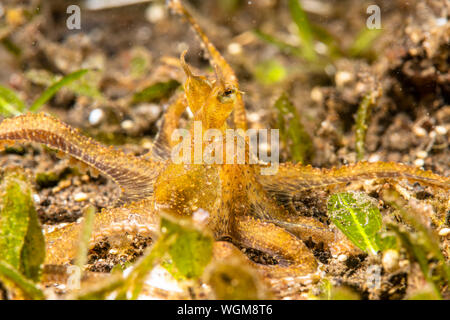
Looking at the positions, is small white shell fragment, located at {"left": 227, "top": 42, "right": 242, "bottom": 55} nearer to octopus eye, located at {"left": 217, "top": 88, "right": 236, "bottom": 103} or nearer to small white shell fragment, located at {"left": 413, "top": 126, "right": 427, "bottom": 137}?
small white shell fragment, located at {"left": 413, "top": 126, "right": 427, "bottom": 137}

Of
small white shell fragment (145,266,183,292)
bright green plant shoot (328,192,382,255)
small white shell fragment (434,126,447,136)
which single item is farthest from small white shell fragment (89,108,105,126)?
small white shell fragment (434,126,447,136)

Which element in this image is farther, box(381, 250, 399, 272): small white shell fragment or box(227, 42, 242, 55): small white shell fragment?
box(227, 42, 242, 55): small white shell fragment

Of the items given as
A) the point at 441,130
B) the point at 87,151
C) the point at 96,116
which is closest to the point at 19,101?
the point at 96,116

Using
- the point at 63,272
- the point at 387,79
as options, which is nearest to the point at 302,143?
the point at 387,79

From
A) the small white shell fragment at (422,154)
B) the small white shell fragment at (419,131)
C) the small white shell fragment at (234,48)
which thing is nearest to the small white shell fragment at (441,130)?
the small white shell fragment at (419,131)

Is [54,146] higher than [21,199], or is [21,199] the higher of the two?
[54,146]

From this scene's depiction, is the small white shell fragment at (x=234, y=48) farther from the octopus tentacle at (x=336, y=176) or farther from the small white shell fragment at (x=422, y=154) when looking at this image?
the octopus tentacle at (x=336, y=176)
